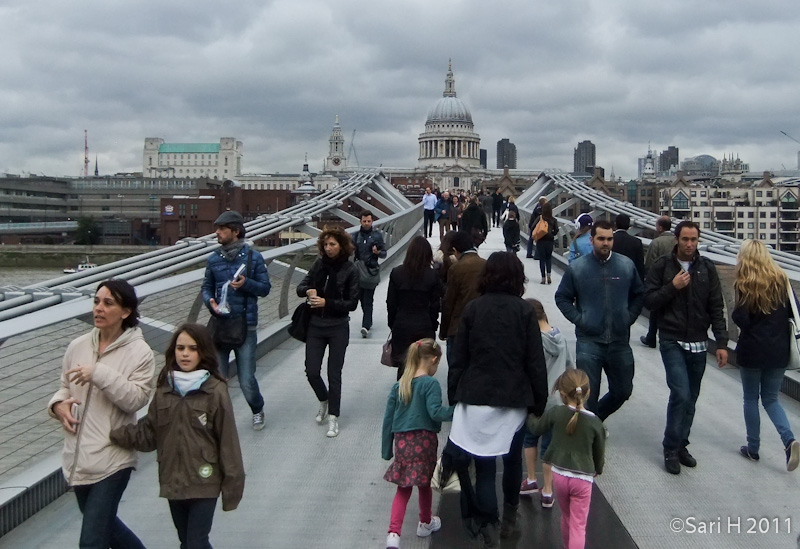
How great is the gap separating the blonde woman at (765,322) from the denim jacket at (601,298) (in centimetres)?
62

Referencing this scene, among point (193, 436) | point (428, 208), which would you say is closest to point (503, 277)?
point (193, 436)

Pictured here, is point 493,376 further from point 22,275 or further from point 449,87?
point 449,87

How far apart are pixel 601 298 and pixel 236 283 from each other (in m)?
2.14

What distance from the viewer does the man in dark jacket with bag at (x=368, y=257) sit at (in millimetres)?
8328

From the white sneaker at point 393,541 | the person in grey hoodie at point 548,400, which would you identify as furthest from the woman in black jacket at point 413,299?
the white sneaker at point 393,541

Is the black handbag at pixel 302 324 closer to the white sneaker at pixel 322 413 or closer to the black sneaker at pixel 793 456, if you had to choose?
the white sneaker at pixel 322 413

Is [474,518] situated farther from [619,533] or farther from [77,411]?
[77,411]

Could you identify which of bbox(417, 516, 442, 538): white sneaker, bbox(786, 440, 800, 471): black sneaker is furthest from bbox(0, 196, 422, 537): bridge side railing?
bbox(786, 440, 800, 471): black sneaker

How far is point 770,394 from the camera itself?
16.8 ft

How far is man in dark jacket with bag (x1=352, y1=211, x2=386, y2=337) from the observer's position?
8.33 m

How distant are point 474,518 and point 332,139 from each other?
189 meters

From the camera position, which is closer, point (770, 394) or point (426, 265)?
point (770, 394)

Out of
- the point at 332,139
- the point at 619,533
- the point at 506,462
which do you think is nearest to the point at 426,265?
the point at 506,462

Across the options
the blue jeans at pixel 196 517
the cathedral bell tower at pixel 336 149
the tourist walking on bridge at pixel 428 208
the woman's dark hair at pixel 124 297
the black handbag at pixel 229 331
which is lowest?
the blue jeans at pixel 196 517
